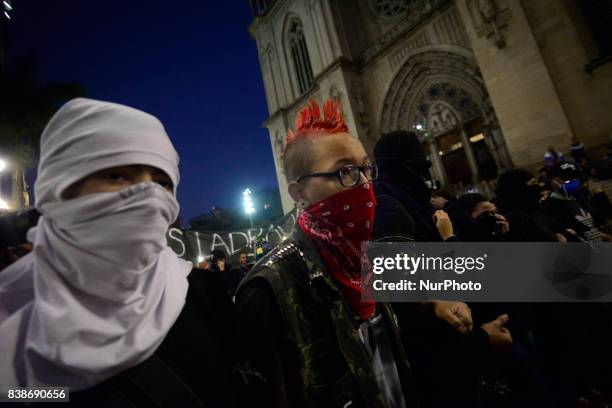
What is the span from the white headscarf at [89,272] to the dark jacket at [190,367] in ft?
0.19

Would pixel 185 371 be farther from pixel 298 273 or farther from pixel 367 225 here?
pixel 367 225

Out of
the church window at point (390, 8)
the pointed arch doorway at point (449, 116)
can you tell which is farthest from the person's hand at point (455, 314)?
the church window at point (390, 8)

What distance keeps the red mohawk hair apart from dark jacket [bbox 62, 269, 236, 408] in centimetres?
86

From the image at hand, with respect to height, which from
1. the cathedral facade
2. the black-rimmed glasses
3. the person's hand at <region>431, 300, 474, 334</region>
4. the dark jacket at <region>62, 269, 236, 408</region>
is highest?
the cathedral facade

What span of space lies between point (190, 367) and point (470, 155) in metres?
13.2

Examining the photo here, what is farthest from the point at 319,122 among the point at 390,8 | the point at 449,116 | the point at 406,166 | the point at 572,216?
the point at 390,8

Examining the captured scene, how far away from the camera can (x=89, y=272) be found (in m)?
0.82

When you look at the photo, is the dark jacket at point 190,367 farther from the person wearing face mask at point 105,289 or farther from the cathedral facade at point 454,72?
the cathedral facade at point 454,72

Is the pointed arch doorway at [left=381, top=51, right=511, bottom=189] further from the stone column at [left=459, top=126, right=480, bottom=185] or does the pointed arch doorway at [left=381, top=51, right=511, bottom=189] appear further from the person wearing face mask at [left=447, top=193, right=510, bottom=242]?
the person wearing face mask at [left=447, top=193, right=510, bottom=242]

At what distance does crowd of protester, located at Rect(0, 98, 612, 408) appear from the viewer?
0.80 meters

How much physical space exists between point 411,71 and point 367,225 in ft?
43.6

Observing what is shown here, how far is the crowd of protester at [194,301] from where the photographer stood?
797 millimetres

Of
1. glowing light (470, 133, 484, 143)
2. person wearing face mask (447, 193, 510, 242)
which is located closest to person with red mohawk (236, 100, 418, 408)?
person wearing face mask (447, 193, 510, 242)

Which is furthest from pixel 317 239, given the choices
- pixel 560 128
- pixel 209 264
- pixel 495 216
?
pixel 560 128
